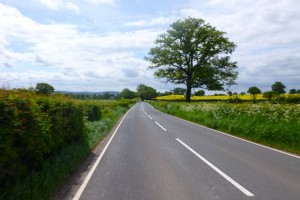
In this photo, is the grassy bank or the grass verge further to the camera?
the grassy bank

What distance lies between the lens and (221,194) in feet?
21.7

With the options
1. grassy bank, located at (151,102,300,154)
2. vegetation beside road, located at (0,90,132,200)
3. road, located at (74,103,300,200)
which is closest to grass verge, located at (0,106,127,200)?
vegetation beside road, located at (0,90,132,200)

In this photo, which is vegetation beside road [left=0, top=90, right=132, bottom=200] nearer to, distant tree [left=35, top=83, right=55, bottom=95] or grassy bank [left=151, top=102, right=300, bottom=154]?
distant tree [left=35, top=83, right=55, bottom=95]

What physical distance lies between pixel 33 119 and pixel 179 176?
3826mm

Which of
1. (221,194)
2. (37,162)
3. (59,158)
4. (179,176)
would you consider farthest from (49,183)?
(221,194)

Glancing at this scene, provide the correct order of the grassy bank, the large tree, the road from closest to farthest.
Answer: the road < the grassy bank < the large tree

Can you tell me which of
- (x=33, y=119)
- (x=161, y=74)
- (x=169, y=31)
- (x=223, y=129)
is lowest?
(x=223, y=129)

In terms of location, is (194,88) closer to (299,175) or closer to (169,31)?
(169,31)

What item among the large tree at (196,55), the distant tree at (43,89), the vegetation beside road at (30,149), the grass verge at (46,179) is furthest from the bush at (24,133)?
the large tree at (196,55)

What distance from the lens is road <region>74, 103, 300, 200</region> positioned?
670 cm

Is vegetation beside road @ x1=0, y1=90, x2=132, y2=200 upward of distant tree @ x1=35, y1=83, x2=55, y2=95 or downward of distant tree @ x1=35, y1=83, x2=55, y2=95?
downward

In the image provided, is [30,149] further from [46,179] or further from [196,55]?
[196,55]

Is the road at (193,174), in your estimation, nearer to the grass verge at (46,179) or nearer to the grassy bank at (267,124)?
the grass verge at (46,179)

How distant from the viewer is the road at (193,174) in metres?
6.70
